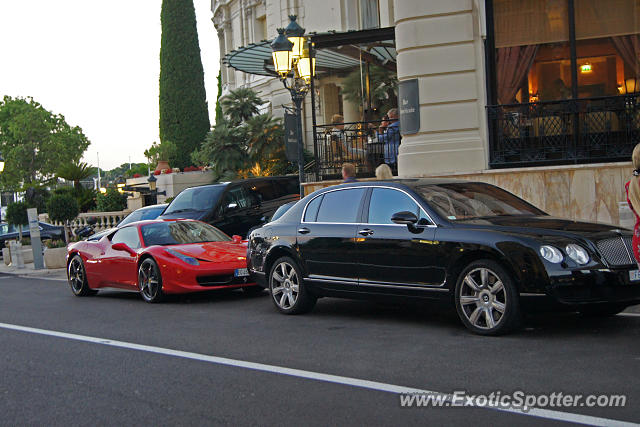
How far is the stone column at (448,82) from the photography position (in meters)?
16.1

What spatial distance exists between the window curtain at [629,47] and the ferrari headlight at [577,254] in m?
9.78

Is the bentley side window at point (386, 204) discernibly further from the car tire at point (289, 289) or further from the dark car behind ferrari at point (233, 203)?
the dark car behind ferrari at point (233, 203)

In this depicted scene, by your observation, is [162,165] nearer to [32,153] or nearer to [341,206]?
[32,153]

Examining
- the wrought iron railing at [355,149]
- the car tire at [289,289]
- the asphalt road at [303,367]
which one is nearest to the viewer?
the asphalt road at [303,367]

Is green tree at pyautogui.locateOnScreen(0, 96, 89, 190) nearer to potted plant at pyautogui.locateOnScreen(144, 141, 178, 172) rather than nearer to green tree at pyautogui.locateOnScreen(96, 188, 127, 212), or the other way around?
potted plant at pyautogui.locateOnScreen(144, 141, 178, 172)

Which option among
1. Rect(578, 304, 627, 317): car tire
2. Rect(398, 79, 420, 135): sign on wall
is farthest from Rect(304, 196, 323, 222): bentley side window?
Rect(398, 79, 420, 135): sign on wall

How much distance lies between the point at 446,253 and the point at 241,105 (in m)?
27.4

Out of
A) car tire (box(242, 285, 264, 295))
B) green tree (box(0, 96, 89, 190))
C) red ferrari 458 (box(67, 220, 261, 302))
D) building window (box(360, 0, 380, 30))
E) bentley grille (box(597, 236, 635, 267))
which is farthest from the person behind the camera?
green tree (box(0, 96, 89, 190))

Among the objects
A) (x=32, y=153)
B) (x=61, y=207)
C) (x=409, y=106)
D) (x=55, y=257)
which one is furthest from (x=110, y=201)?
(x=32, y=153)

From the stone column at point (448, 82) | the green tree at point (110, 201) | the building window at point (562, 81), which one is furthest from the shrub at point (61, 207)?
the building window at point (562, 81)

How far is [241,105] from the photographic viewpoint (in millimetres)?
34656

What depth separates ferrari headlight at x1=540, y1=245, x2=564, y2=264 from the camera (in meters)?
7.43

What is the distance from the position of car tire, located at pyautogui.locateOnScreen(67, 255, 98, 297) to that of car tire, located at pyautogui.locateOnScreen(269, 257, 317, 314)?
17.0ft

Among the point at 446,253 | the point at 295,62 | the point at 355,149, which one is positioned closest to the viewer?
the point at 446,253
